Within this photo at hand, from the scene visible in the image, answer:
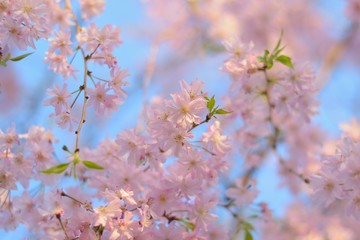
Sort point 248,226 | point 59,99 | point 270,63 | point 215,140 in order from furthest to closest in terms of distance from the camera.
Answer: point 248,226
point 270,63
point 215,140
point 59,99

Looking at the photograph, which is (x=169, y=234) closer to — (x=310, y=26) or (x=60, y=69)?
(x=60, y=69)

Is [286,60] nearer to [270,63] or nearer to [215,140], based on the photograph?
[270,63]

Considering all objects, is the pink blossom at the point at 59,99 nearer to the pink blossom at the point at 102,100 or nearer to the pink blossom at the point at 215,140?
the pink blossom at the point at 102,100

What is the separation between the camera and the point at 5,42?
1.41 meters

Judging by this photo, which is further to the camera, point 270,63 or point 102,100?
point 270,63

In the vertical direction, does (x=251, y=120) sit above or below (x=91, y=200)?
above

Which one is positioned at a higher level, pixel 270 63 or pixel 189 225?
pixel 270 63

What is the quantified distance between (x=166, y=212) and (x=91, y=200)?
10.0 inches

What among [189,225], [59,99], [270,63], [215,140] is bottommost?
[189,225]

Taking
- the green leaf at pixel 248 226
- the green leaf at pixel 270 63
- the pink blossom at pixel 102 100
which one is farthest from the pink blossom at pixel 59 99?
the green leaf at pixel 248 226

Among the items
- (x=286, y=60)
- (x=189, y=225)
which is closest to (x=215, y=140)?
(x=189, y=225)

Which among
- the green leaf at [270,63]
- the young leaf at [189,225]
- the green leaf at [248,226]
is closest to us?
the young leaf at [189,225]

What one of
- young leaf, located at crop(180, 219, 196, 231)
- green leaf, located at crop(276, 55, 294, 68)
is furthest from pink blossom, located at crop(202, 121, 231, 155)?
green leaf, located at crop(276, 55, 294, 68)

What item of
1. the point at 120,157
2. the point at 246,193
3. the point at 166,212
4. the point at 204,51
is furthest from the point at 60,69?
the point at 204,51
